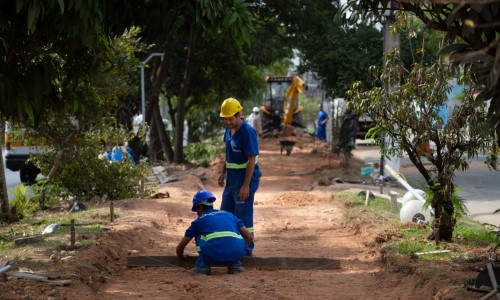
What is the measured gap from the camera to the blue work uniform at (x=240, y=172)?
10.1 metres

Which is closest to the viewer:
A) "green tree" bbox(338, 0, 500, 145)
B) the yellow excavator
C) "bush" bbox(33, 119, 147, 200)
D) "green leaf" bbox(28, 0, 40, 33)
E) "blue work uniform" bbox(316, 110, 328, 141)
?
"green tree" bbox(338, 0, 500, 145)

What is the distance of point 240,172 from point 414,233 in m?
2.71

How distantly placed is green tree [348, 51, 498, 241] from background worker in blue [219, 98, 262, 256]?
163 centimetres

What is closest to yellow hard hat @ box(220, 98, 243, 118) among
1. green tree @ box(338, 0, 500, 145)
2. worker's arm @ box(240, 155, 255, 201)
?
worker's arm @ box(240, 155, 255, 201)

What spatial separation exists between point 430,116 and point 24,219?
7215 millimetres

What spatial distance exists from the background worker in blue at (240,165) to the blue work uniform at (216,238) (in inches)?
32.1

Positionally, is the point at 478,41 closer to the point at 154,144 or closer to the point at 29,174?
the point at 29,174

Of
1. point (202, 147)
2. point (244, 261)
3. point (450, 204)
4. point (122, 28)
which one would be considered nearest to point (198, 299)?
point (244, 261)

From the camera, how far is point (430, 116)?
10.3 m

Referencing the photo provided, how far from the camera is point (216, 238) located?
29.8ft

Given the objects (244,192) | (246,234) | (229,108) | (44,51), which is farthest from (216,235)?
(44,51)

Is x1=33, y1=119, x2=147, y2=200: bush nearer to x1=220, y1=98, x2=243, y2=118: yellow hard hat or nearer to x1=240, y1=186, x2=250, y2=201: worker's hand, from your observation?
x1=220, y1=98, x2=243, y2=118: yellow hard hat

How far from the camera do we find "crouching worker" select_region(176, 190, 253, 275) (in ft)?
29.8

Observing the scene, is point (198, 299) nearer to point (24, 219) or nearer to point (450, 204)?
point (450, 204)
